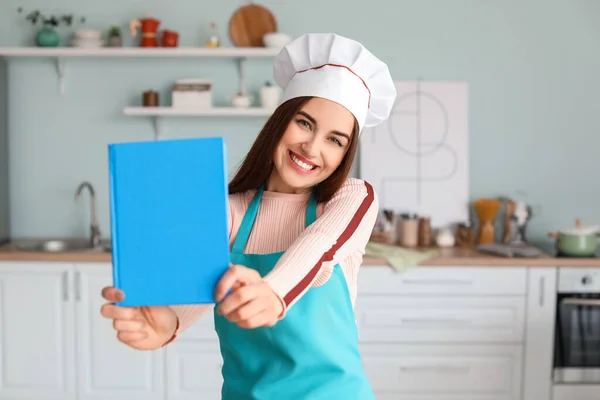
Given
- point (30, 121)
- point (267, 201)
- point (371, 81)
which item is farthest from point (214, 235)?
point (30, 121)

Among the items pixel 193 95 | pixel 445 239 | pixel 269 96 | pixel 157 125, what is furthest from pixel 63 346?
pixel 445 239

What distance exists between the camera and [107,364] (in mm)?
3295

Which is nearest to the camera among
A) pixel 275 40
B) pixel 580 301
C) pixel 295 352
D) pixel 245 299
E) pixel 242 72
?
pixel 245 299

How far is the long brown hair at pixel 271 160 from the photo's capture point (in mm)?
1178

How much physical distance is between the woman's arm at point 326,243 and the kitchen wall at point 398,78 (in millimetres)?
2622

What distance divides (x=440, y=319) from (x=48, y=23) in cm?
260

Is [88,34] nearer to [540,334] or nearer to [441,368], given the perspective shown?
[441,368]

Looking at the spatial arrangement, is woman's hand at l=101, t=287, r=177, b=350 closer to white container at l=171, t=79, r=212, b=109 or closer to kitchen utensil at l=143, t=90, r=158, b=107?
white container at l=171, t=79, r=212, b=109

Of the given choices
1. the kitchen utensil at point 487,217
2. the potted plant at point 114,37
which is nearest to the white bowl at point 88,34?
the potted plant at point 114,37

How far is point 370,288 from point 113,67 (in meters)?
1.88

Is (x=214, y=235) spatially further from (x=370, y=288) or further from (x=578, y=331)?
(x=578, y=331)

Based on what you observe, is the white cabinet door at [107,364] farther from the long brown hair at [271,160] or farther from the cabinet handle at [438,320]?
the long brown hair at [271,160]

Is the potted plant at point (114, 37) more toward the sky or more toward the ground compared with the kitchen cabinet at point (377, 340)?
more toward the sky

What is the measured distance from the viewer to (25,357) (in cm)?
330
